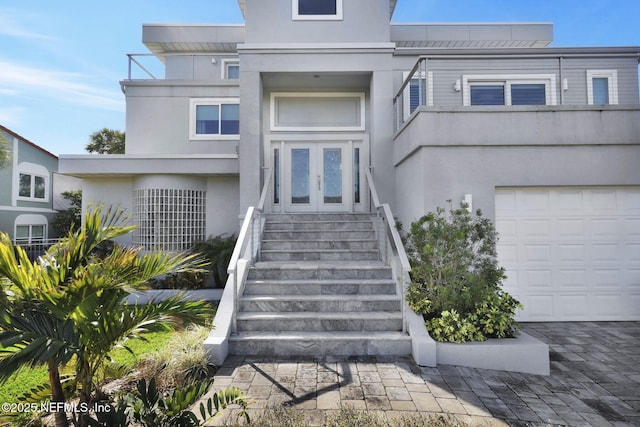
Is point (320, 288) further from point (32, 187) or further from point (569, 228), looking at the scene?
point (32, 187)

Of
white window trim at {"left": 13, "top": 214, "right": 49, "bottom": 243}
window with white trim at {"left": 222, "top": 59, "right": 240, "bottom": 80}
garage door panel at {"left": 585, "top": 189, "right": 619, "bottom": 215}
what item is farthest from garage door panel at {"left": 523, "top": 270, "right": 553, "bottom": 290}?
white window trim at {"left": 13, "top": 214, "right": 49, "bottom": 243}

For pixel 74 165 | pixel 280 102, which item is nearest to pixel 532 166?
pixel 280 102

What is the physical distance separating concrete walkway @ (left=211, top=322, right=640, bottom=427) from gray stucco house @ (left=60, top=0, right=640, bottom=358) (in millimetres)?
1916

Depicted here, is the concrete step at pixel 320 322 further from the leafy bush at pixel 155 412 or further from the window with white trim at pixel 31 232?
the window with white trim at pixel 31 232

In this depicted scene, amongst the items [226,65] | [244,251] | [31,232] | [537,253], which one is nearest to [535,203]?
[537,253]

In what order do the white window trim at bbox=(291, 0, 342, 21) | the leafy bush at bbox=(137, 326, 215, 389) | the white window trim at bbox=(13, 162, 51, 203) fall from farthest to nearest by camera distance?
the white window trim at bbox=(13, 162, 51, 203), the white window trim at bbox=(291, 0, 342, 21), the leafy bush at bbox=(137, 326, 215, 389)

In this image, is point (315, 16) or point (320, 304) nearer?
point (320, 304)

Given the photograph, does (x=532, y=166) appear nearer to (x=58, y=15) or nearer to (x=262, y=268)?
(x=262, y=268)

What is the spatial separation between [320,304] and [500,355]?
258 cm

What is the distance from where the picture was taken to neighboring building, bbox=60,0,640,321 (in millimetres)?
5574

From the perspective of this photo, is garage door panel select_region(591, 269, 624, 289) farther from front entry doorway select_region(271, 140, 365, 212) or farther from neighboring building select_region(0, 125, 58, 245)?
neighboring building select_region(0, 125, 58, 245)

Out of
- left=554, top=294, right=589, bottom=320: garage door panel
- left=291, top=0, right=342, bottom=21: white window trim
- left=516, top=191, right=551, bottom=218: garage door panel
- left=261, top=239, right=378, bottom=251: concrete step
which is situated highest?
left=291, top=0, right=342, bottom=21: white window trim

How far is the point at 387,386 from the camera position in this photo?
12.0ft

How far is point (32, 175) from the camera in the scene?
53.5 ft
